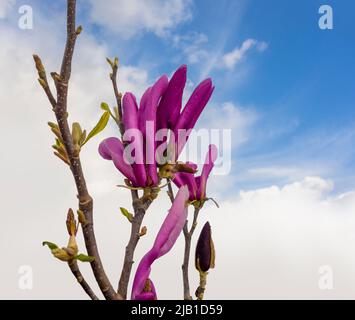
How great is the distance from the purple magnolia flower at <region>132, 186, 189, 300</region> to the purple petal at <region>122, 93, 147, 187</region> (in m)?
0.08

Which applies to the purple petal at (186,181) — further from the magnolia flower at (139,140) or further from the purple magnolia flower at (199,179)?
the magnolia flower at (139,140)

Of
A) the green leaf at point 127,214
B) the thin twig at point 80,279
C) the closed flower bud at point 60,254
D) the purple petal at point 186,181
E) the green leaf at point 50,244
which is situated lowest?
the thin twig at point 80,279

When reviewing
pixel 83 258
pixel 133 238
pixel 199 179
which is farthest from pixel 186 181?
pixel 83 258

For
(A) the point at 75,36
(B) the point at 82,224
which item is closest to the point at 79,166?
(B) the point at 82,224

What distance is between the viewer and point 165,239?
0.80m

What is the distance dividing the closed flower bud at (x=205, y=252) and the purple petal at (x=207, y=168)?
0.33 ft

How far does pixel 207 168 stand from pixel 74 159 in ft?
1.20

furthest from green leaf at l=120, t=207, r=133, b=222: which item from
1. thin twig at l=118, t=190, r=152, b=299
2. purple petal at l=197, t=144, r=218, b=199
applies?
purple petal at l=197, t=144, r=218, b=199

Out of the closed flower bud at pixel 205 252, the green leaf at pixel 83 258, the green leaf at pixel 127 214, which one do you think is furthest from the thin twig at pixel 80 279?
the closed flower bud at pixel 205 252

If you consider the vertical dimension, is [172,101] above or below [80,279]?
above

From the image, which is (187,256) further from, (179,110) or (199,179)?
(179,110)

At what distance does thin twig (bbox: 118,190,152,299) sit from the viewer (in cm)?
84

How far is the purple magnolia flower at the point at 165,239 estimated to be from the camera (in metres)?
0.81
